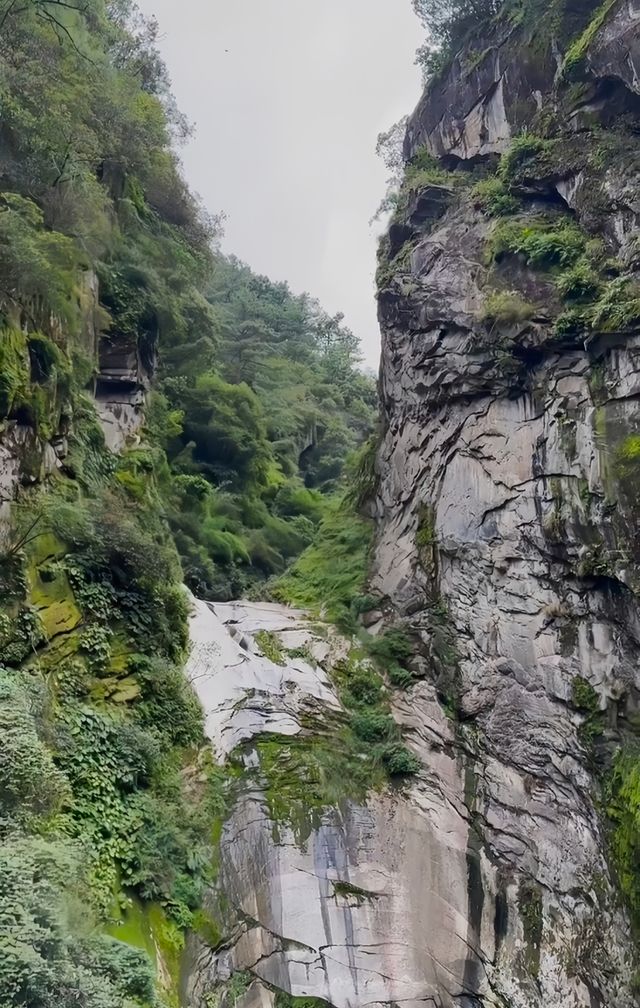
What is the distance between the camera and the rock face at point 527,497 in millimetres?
8656

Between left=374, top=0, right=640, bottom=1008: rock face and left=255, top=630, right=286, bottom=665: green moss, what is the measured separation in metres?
2.45

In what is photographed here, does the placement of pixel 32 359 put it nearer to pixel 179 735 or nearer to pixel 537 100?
pixel 179 735

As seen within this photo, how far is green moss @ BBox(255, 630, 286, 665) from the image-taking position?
38.7ft

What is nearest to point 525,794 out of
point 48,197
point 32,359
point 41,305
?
point 32,359

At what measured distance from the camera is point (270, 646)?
39.9 feet

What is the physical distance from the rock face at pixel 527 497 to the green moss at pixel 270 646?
8.03 ft

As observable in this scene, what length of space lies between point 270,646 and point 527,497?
204 inches

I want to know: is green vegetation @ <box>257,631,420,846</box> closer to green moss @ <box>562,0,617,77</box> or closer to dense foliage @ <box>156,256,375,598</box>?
dense foliage @ <box>156,256,375,598</box>

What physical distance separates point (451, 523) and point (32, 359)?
24.2 ft

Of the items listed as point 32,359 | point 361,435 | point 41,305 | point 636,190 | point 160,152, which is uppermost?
point 160,152

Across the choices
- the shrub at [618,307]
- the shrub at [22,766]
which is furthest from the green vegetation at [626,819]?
the shrub at [22,766]

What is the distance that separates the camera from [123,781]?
723cm

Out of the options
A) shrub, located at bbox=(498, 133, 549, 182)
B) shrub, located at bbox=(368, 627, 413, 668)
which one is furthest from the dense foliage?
shrub, located at bbox=(498, 133, 549, 182)

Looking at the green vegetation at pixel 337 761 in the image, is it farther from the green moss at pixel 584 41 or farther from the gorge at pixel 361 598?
the green moss at pixel 584 41
